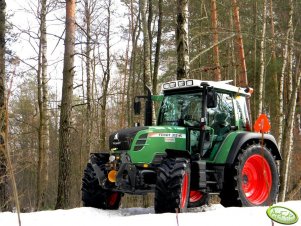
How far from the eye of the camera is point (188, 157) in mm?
6781

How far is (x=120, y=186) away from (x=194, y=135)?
1669mm

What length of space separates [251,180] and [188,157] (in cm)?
173

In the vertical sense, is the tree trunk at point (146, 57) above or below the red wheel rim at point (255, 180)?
above

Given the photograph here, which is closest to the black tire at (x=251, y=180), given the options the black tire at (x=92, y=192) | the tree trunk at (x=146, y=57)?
the black tire at (x=92, y=192)

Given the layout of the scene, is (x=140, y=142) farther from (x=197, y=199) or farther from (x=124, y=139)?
(x=197, y=199)

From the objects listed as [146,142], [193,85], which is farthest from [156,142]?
[193,85]

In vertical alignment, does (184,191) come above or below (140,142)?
below

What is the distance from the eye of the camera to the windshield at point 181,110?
752 cm

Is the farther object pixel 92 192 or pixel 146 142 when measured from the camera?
pixel 92 192

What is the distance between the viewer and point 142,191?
6.53m

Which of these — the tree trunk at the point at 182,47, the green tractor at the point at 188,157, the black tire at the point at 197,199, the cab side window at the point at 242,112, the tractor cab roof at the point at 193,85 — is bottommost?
the black tire at the point at 197,199

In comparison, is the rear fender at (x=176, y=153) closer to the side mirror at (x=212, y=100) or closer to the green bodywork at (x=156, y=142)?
the green bodywork at (x=156, y=142)

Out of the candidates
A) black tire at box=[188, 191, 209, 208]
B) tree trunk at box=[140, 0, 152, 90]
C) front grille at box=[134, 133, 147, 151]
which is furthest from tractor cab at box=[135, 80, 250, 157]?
tree trunk at box=[140, 0, 152, 90]

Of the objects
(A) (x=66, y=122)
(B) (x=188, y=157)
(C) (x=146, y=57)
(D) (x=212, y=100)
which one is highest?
(C) (x=146, y=57)
